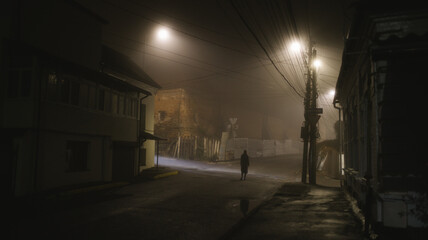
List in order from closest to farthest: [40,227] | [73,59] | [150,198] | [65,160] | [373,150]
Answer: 1. [373,150]
2. [40,227]
3. [150,198]
4. [65,160]
5. [73,59]

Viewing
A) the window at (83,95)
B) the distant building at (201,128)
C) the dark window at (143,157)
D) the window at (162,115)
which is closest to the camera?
the window at (83,95)

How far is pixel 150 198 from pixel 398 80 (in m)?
9.47

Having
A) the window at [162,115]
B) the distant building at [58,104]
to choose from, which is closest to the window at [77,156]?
the distant building at [58,104]

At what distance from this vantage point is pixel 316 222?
26.4 ft

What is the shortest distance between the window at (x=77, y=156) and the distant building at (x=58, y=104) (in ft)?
0.15

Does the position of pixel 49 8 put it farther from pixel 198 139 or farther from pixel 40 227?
pixel 198 139

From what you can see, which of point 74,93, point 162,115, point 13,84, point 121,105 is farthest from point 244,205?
point 162,115

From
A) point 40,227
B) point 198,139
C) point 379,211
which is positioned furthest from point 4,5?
point 198,139

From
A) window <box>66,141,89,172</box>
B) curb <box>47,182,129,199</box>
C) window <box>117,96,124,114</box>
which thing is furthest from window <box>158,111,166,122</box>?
window <box>66,141,89,172</box>

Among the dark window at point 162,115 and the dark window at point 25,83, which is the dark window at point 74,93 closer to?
the dark window at point 25,83

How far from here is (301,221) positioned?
8219 mm

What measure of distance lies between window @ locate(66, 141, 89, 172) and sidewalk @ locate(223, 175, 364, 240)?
886 centimetres

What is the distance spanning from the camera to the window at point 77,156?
1415 centimetres

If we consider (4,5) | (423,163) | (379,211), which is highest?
(4,5)
